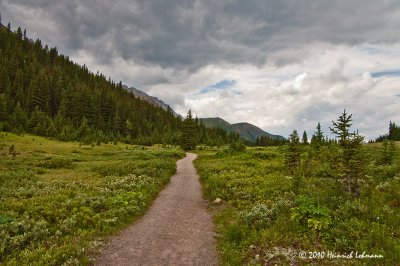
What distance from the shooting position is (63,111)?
99375 mm

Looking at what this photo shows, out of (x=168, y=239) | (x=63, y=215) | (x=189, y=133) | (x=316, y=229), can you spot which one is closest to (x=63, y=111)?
(x=189, y=133)

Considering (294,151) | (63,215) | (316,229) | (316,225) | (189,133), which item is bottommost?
(63,215)

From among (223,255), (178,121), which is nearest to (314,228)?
(223,255)

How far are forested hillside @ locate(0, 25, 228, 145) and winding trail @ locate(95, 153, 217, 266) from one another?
62.4 meters

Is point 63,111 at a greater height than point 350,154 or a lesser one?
greater

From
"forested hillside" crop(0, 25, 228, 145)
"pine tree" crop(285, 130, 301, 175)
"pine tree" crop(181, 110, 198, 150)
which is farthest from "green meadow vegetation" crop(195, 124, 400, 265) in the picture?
"forested hillside" crop(0, 25, 228, 145)

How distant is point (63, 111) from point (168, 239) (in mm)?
100050

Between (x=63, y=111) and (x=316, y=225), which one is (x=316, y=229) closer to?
(x=316, y=225)

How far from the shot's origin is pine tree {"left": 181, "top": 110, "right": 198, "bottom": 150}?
74.9 meters

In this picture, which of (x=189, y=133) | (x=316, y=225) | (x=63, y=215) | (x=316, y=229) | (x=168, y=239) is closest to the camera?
(x=316, y=225)

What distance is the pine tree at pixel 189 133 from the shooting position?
7494cm

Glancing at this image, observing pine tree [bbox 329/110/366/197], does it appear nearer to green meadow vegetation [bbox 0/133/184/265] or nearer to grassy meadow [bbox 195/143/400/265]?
grassy meadow [bbox 195/143/400/265]

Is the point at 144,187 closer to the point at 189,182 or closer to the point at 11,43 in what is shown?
the point at 189,182

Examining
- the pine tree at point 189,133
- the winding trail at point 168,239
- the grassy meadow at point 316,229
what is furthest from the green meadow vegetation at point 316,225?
the pine tree at point 189,133
